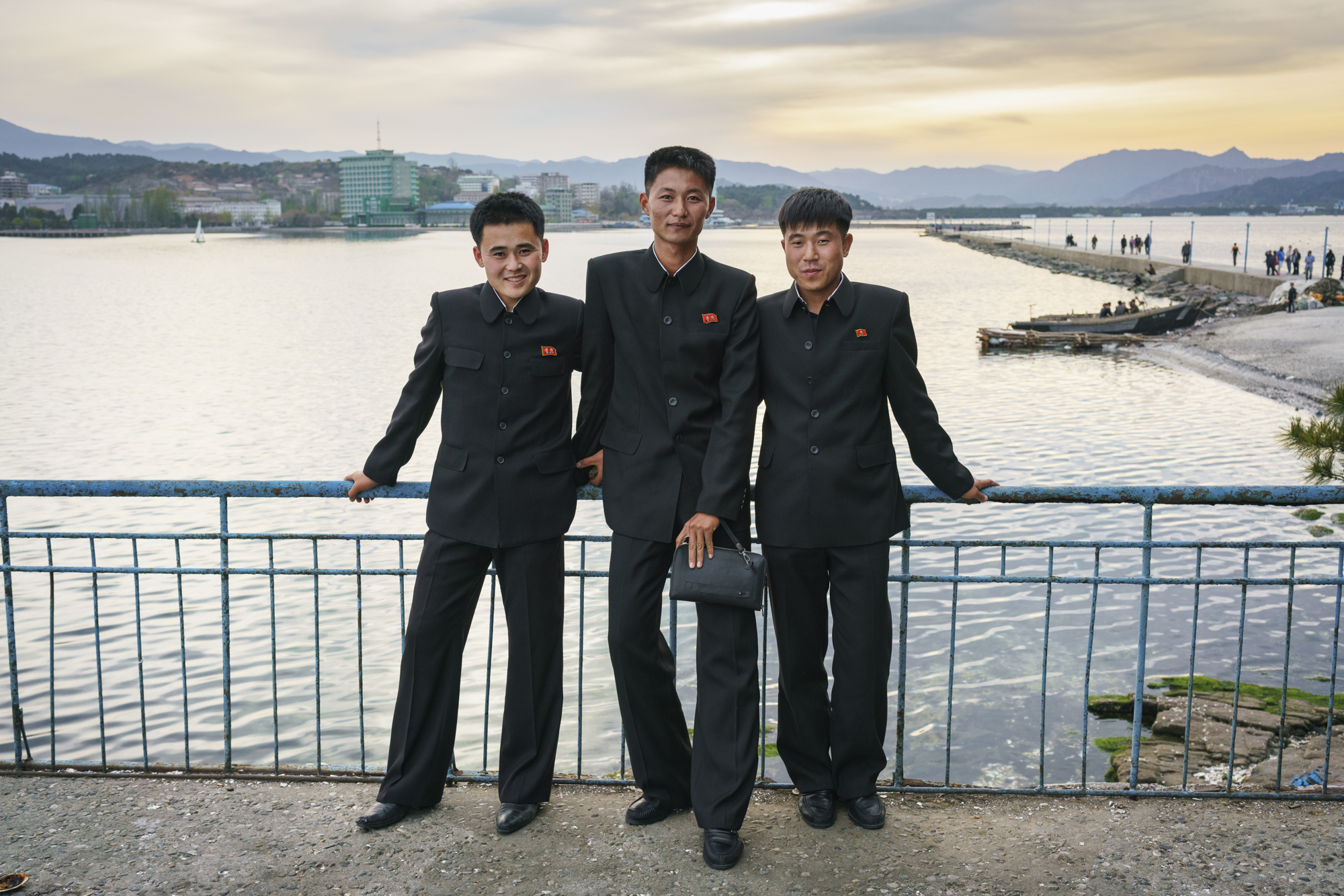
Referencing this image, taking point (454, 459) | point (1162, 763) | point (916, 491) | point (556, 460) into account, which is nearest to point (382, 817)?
point (454, 459)

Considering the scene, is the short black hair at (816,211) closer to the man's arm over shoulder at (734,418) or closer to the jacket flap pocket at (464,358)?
the man's arm over shoulder at (734,418)

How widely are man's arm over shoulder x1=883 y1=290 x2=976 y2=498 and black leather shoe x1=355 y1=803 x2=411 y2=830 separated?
2336 millimetres

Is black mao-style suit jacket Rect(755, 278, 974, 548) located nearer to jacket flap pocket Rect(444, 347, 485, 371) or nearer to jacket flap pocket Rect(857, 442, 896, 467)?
jacket flap pocket Rect(857, 442, 896, 467)

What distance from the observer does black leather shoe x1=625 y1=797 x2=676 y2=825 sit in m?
3.86

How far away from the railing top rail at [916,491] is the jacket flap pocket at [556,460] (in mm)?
157

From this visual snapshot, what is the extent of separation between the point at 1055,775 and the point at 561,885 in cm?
696

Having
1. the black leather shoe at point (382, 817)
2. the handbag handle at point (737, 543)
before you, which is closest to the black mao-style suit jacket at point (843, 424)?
the handbag handle at point (737, 543)

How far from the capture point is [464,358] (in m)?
3.95

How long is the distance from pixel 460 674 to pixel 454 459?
81 centimetres

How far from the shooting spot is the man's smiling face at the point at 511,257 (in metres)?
3.93

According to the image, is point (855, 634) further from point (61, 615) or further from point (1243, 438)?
point (1243, 438)

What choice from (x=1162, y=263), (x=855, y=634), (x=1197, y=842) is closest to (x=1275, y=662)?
(x=1197, y=842)

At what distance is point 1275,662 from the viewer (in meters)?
11.3

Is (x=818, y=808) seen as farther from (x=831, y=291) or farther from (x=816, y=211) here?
(x=816, y=211)
